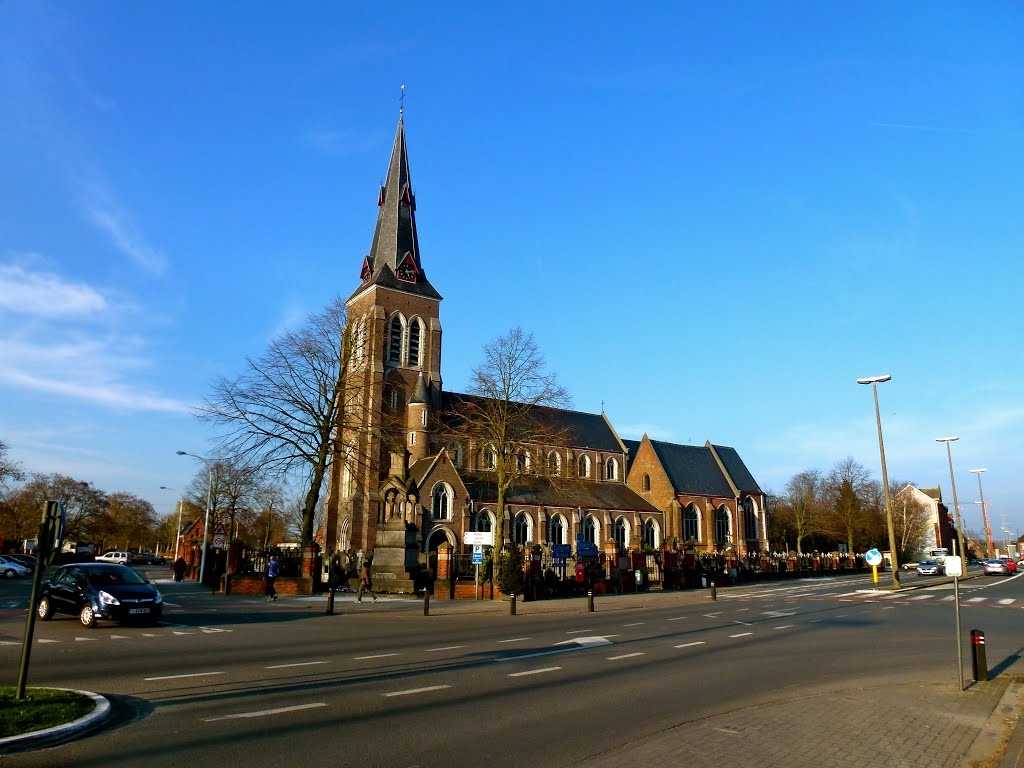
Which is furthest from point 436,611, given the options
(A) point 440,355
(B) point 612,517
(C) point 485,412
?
Result: (B) point 612,517

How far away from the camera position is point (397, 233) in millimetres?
61781

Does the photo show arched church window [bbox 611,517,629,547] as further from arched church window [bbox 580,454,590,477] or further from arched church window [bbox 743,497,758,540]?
arched church window [bbox 743,497,758,540]

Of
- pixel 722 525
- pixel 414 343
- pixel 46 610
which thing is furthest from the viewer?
pixel 722 525

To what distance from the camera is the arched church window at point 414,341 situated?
59.0 metres

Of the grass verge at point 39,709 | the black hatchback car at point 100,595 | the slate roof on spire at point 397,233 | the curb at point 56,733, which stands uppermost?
the slate roof on spire at point 397,233

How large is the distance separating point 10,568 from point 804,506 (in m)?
84.2

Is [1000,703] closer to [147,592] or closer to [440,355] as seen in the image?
[147,592]

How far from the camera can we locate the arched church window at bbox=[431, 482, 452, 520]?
52125 mm

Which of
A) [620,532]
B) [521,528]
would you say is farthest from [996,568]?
[521,528]

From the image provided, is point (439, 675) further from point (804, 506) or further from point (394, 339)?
point (804, 506)

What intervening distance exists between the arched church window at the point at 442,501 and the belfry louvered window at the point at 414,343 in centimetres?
1146

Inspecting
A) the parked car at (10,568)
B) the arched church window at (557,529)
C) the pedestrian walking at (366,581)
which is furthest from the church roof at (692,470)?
the parked car at (10,568)

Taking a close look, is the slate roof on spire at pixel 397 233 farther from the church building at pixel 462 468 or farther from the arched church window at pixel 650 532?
the arched church window at pixel 650 532

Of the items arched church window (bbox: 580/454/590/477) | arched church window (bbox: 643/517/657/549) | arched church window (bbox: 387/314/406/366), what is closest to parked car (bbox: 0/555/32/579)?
arched church window (bbox: 387/314/406/366)
